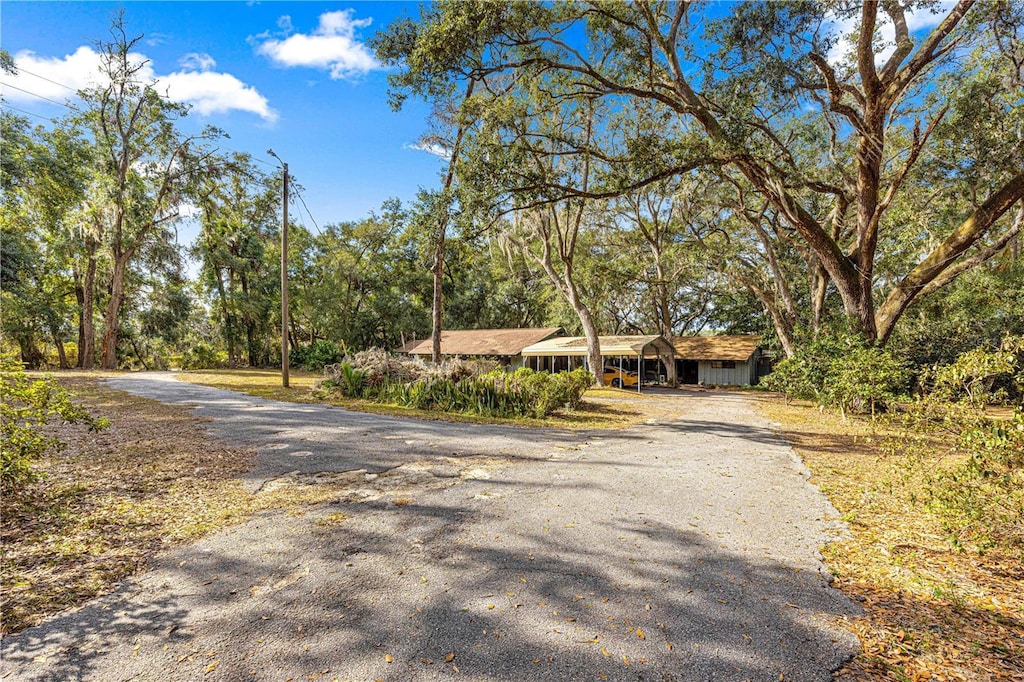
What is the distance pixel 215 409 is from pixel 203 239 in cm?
2479

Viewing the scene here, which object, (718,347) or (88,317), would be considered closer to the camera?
(88,317)

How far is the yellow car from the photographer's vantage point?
23.8m

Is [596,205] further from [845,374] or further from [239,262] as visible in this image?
[239,262]

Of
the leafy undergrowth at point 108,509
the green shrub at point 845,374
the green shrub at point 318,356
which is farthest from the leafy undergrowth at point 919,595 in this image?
the green shrub at point 318,356

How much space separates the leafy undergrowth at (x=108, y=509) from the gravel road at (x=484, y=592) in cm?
27

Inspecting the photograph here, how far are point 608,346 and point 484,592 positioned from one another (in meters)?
21.0

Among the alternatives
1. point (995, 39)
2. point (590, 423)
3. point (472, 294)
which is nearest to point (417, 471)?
point (590, 423)

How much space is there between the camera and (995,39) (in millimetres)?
10609

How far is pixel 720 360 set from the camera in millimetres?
29078

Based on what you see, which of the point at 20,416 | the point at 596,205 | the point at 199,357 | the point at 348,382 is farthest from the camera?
the point at 199,357

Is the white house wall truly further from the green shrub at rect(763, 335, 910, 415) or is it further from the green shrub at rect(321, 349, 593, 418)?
the green shrub at rect(321, 349, 593, 418)

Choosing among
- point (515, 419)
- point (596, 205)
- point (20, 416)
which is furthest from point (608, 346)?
point (20, 416)

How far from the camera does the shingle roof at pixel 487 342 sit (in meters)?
27.2

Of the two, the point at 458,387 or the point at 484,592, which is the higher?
the point at 458,387
